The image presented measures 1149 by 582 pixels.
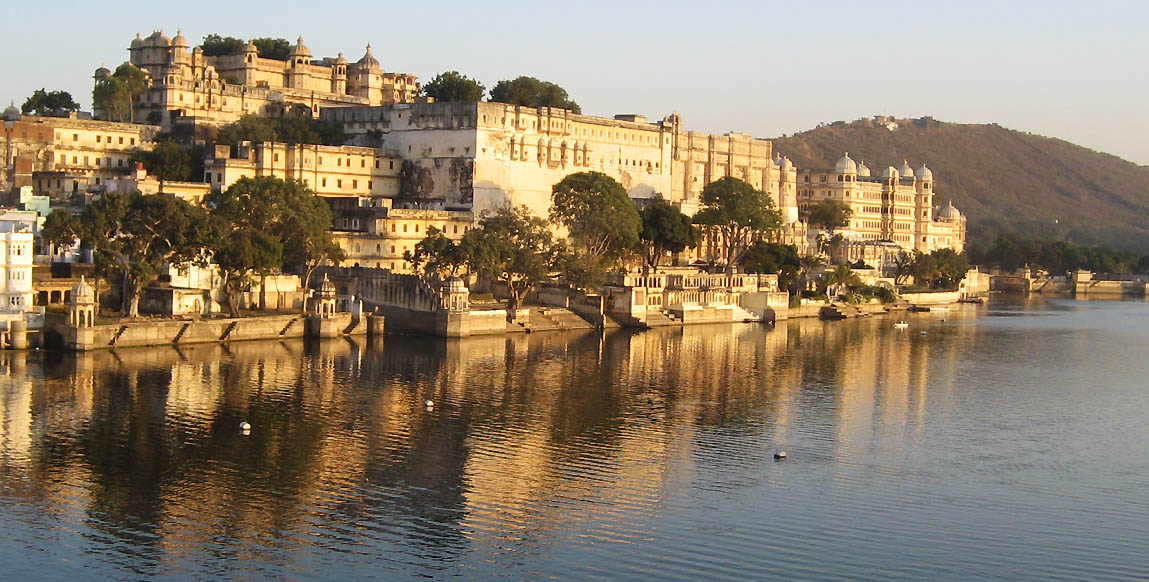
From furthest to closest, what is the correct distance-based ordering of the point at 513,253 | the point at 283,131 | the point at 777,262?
1. the point at 777,262
2. the point at 283,131
3. the point at 513,253

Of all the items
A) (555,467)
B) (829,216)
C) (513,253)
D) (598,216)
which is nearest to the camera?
(555,467)

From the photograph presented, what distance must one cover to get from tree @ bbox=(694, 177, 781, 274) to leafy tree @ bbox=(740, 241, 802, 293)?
1.46 m

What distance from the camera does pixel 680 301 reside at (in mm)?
68438

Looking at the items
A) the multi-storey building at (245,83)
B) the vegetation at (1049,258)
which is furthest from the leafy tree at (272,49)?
the vegetation at (1049,258)

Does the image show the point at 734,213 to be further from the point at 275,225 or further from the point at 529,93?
the point at 275,225

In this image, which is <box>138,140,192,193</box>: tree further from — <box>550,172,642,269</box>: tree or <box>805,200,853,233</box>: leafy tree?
<box>805,200,853,233</box>: leafy tree

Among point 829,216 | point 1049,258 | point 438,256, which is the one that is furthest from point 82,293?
point 1049,258

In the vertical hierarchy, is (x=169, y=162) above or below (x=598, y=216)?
above

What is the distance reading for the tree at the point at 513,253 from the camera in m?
58.2

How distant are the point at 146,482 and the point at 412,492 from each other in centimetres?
528

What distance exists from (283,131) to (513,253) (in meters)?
19.1

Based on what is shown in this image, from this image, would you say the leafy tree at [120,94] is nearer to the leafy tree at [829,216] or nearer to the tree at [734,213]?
the tree at [734,213]

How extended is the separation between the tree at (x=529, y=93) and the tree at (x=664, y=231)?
10.7 metres

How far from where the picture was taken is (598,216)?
68.4 m
